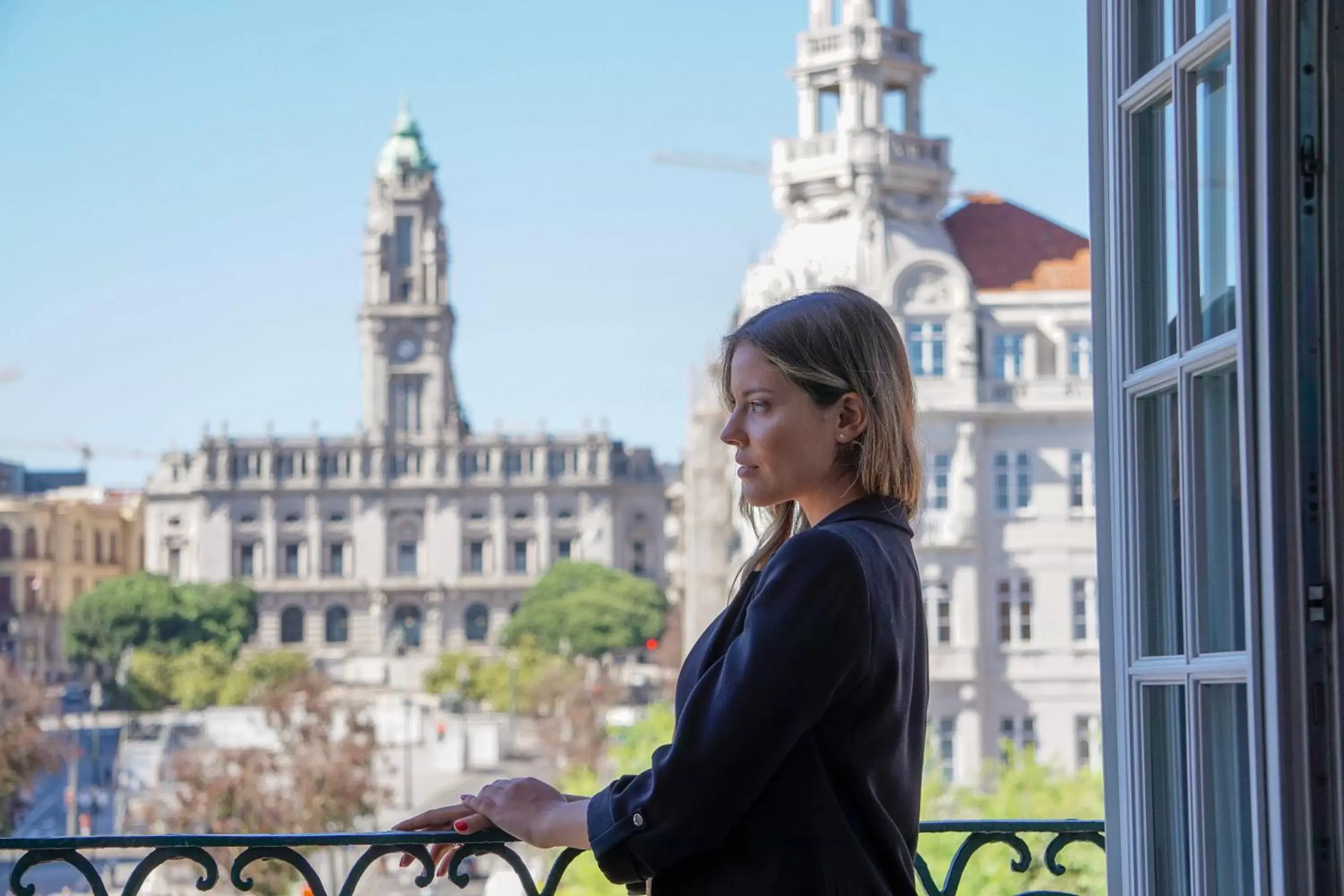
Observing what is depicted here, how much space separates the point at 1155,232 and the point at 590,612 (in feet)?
247

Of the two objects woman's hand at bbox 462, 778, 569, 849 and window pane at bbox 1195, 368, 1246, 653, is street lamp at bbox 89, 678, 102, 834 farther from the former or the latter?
window pane at bbox 1195, 368, 1246, 653

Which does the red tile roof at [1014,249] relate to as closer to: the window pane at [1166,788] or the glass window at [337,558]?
the window pane at [1166,788]

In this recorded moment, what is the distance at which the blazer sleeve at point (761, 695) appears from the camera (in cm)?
214

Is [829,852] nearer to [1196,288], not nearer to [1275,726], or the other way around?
[1275,726]

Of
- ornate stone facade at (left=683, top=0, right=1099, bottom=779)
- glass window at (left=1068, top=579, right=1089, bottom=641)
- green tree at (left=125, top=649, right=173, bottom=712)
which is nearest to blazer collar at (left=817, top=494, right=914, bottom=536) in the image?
ornate stone facade at (left=683, top=0, right=1099, bottom=779)

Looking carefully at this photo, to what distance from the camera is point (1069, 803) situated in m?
32.0

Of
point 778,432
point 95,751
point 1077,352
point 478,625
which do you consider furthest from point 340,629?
point 778,432

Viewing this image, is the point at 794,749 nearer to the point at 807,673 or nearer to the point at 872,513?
the point at 807,673

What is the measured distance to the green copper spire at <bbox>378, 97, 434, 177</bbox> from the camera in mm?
96438

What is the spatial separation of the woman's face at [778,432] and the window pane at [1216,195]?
1.65 feet

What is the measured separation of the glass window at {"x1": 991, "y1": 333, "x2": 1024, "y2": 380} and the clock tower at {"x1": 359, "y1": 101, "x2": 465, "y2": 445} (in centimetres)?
4930

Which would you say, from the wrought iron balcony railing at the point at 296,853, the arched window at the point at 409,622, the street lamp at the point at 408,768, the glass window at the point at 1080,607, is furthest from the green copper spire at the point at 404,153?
the wrought iron balcony railing at the point at 296,853

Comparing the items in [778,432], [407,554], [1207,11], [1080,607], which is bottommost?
[1080,607]

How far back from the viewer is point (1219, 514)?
2.46 metres
